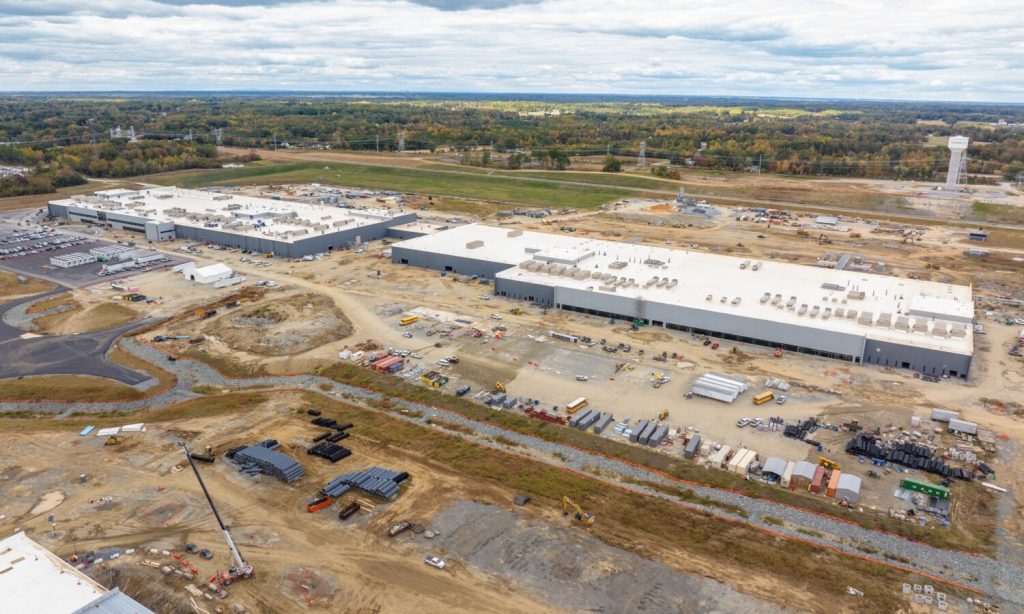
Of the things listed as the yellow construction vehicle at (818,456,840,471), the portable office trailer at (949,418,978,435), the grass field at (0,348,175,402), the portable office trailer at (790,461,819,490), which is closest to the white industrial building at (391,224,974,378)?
the portable office trailer at (949,418,978,435)

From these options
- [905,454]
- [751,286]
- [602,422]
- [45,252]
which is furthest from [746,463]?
[45,252]

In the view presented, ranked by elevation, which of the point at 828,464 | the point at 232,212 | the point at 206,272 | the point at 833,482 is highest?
the point at 232,212

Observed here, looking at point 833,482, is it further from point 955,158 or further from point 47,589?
point 955,158

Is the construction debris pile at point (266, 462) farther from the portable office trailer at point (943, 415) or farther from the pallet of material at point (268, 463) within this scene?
the portable office trailer at point (943, 415)

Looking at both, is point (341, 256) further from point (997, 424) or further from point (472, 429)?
point (997, 424)

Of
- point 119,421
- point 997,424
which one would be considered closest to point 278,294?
point 119,421
